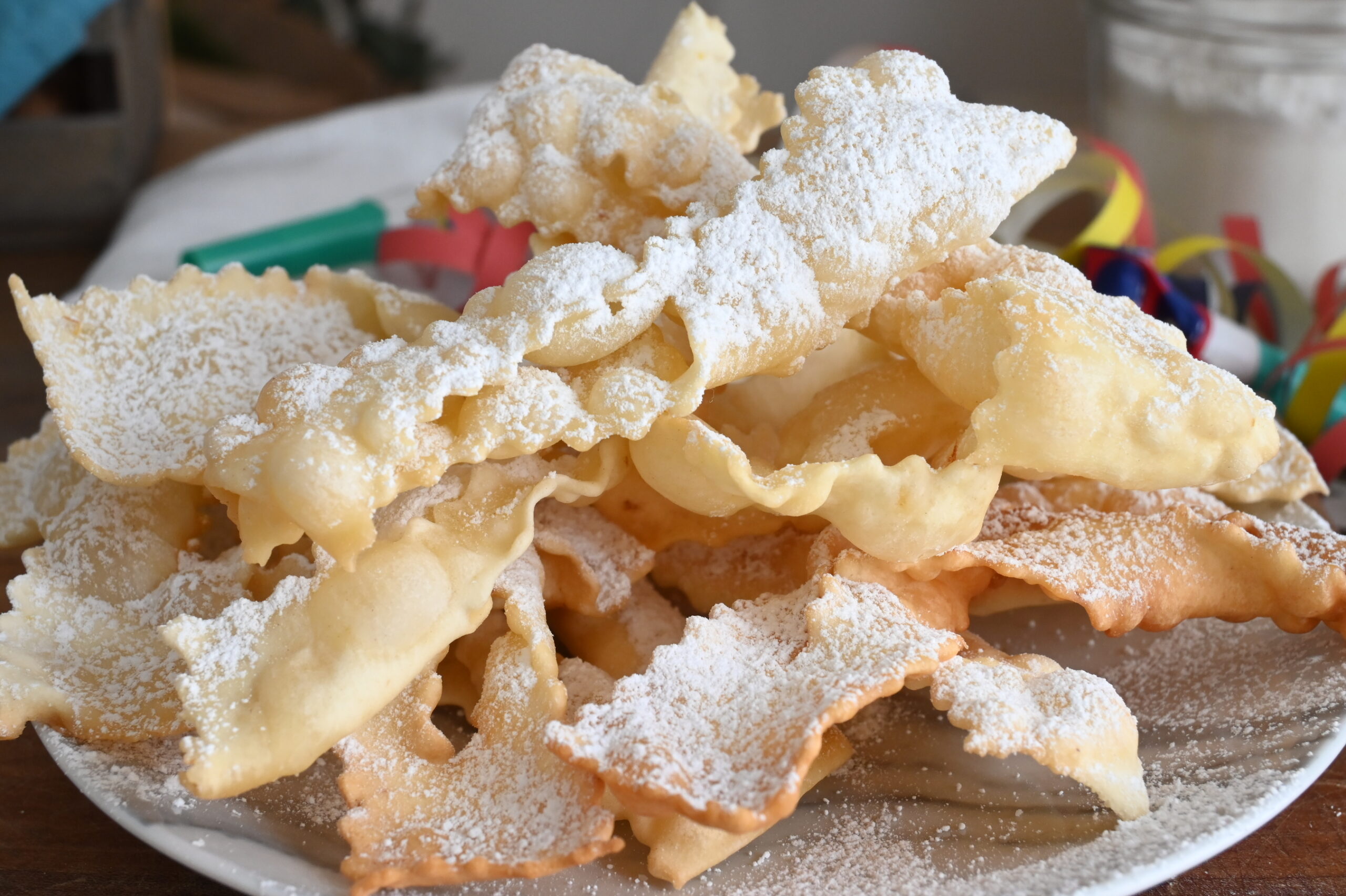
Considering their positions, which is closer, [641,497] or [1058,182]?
[641,497]

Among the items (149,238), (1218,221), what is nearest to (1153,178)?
(1218,221)

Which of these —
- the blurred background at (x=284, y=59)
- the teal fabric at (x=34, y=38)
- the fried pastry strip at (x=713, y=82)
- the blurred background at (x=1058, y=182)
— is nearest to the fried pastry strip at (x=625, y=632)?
the fried pastry strip at (x=713, y=82)

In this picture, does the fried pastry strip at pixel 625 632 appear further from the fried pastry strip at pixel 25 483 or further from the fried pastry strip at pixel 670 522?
the fried pastry strip at pixel 25 483

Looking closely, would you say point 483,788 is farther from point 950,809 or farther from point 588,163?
point 588,163

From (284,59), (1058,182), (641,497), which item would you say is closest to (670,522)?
(641,497)

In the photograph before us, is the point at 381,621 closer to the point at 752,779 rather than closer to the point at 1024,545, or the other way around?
the point at 752,779

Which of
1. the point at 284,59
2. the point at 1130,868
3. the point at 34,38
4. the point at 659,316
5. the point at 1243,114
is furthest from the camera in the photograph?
the point at 284,59
